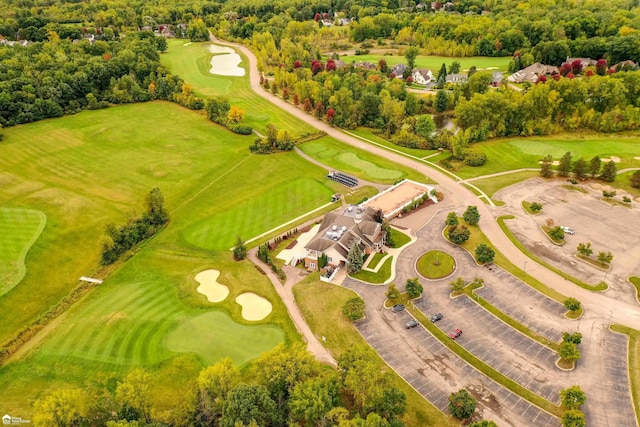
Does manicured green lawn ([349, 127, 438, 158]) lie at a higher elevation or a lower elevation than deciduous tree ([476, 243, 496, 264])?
lower

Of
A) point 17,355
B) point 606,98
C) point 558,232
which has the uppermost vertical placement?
point 606,98

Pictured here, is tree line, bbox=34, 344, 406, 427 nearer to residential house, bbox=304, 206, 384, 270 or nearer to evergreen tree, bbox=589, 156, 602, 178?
residential house, bbox=304, 206, 384, 270

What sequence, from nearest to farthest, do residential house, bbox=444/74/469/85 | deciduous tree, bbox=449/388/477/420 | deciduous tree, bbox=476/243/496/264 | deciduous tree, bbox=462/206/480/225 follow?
deciduous tree, bbox=449/388/477/420 → deciduous tree, bbox=476/243/496/264 → deciduous tree, bbox=462/206/480/225 → residential house, bbox=444/74/469/85

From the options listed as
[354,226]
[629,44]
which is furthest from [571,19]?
[354,226]

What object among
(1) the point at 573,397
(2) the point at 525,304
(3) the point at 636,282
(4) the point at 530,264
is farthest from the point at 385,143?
(1) the point at 573,397

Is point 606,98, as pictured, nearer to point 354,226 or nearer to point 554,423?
point 354,226

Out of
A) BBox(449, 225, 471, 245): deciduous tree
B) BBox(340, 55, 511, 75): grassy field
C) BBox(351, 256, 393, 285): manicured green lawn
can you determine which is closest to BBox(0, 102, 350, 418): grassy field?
BBox(351, 256, 393, 285): manicured green lawn
